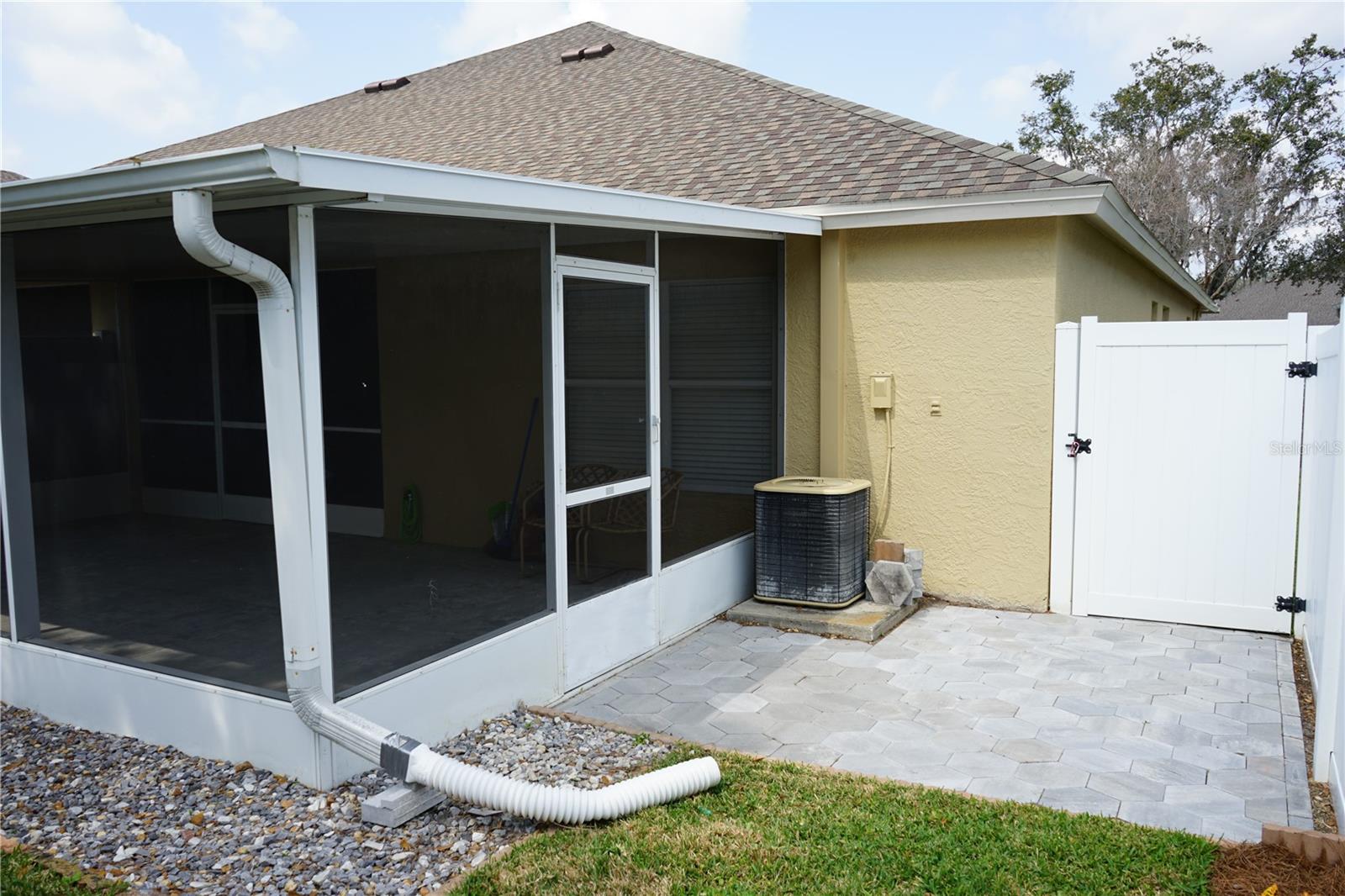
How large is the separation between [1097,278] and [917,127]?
1.92 meters

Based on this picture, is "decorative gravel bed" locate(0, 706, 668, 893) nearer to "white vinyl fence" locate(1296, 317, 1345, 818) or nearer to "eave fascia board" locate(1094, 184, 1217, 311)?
"white vinyl fence" locate(1296, 317, 1345, 818)

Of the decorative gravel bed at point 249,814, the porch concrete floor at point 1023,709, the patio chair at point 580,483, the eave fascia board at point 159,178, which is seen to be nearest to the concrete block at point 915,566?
the porch concrete floor at point 1023,709

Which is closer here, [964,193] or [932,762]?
[932,762]

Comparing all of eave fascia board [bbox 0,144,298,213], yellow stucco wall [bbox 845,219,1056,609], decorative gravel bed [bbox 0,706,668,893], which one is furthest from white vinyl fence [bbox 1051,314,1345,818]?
eave fascia board [bbox 0,144,298,213]

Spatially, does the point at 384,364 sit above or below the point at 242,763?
above

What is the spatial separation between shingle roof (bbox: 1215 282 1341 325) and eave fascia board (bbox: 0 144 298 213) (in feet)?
120

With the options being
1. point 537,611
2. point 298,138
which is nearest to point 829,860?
point 537,611

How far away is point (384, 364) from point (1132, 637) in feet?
19.6

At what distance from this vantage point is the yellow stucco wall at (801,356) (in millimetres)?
7180

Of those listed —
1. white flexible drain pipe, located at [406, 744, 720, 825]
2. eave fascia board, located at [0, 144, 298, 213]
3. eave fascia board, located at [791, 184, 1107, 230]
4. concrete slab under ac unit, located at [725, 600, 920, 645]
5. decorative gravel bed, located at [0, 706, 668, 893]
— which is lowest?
decorative gravel bed, located at [0, 706, 668, 893]

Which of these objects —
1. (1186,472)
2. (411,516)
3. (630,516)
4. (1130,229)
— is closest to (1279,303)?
(1130,229)

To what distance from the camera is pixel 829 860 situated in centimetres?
331

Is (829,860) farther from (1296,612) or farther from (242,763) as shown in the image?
(1296,612)

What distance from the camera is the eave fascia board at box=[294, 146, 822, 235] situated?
10.6 feet
